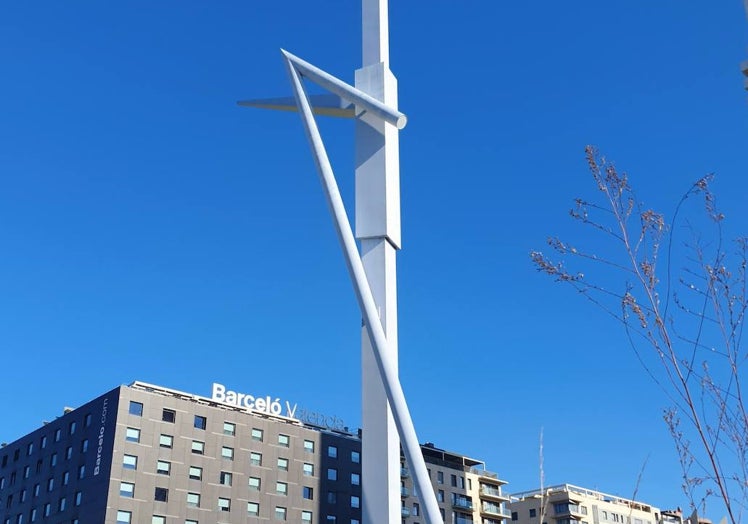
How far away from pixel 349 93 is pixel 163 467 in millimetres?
66925

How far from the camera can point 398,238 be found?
384 inches

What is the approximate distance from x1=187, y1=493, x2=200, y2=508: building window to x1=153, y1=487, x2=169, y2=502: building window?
194 centimetres

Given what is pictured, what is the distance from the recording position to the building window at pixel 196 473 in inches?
2916

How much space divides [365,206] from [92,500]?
6639 centimetres

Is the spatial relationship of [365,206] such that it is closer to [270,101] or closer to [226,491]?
[270,101]

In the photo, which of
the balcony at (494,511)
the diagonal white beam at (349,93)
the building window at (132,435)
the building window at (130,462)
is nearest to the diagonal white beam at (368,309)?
the diagonal white beam at (349,93)

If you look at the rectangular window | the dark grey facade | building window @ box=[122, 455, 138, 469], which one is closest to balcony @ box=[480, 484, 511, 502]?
the dark grey facade

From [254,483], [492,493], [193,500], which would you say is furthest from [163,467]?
[492,493]

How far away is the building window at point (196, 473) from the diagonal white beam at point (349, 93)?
67458mm

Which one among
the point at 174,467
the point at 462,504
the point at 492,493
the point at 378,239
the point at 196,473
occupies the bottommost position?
the point at 378,239

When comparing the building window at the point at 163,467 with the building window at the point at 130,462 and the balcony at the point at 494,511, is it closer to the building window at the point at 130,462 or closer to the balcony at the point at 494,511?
the building window at the point at 130,462

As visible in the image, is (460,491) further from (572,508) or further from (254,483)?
(254,483)

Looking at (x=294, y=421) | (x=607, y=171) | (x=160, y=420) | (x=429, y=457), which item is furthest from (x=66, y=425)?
(x=607, y=171)

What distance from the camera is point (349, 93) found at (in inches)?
392
